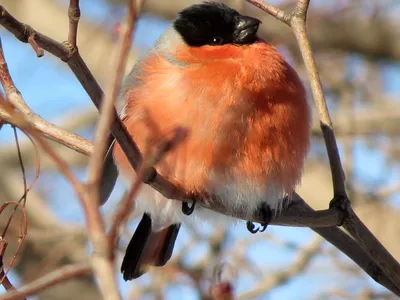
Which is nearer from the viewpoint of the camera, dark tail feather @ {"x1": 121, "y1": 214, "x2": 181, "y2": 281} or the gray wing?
the gray wing

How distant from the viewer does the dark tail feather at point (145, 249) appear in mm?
3059

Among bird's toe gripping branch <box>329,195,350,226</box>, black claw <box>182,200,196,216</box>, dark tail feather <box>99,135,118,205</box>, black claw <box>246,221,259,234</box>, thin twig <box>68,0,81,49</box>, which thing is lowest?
black claw <box>246,221,259,234</box>

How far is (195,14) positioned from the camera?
288cm

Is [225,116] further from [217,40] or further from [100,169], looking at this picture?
[100,169]

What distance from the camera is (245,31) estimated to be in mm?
2781

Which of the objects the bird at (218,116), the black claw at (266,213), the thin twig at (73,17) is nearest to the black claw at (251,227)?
the bird at (218,116)

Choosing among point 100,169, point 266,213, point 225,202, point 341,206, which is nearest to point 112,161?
point 225,202

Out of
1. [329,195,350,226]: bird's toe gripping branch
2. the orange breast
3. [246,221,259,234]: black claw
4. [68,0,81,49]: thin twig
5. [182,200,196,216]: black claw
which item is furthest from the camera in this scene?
[246,221,259,234]: black claw

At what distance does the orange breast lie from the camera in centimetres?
245

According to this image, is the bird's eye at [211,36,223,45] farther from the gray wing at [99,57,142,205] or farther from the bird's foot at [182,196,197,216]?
the bird's foot at [182,196,197,216]

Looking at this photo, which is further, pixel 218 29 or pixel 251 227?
pixel 251 227

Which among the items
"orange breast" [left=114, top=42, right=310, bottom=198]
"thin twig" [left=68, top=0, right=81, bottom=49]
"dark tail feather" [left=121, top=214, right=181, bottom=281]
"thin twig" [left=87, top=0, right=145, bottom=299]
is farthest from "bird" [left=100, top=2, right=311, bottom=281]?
"thin twig" [left=87, top=0, right=145, bottom=299]

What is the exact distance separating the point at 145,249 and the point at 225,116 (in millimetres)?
883

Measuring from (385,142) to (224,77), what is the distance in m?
2.56
